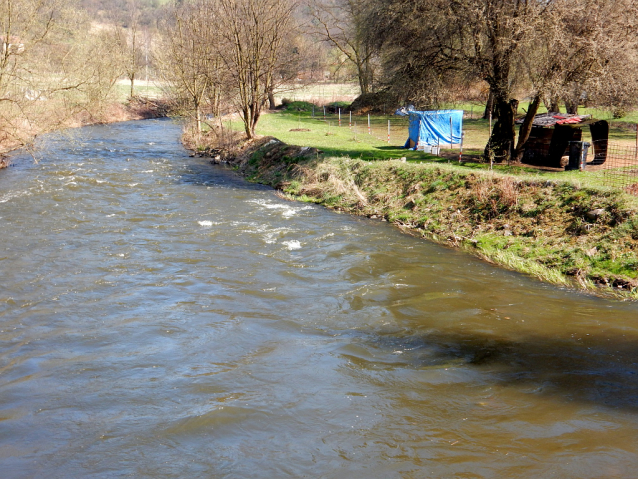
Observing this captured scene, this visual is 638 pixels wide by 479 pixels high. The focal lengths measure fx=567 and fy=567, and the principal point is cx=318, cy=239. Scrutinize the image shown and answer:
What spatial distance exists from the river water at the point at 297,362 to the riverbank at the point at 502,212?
1.06m

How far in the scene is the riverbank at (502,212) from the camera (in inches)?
506

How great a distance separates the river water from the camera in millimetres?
6488

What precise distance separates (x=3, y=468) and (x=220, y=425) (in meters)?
2.40

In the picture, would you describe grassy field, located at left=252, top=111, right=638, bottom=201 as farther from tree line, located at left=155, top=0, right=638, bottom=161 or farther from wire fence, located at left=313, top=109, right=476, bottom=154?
tree line, located at left=155, top=0, right=638, bottom=161

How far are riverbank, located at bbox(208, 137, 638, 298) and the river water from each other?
1.06 meters

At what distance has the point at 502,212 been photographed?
630 inches

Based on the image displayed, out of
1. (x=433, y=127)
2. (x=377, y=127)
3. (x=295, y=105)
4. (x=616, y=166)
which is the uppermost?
(x=295, y=105)

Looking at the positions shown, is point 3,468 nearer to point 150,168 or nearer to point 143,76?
point 150,168

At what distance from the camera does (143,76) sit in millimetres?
95625

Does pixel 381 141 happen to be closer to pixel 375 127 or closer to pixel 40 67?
Result: pixel 375 127

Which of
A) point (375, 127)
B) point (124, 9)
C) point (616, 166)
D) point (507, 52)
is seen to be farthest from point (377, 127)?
point (124, 9)

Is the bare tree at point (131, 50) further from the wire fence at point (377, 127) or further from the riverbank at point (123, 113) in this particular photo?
the wire fence at point (377, 127)

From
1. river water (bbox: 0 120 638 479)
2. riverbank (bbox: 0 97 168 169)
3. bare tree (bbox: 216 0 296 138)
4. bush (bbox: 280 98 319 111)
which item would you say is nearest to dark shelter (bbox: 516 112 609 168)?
river water (bbox: 0 120 638 479)

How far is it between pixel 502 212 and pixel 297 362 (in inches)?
374
